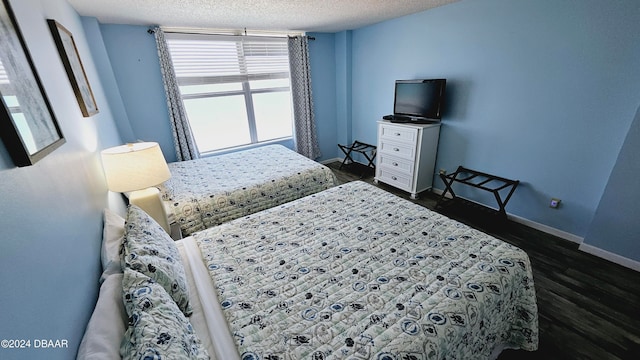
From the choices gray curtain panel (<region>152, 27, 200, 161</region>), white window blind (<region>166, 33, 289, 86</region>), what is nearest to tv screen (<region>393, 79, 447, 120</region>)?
white window blind (<region>166, 33, 289, 86</region>)

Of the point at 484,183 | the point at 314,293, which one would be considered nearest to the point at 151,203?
the point at 314,293

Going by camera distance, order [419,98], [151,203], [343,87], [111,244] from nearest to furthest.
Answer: [111,244] < [151,203] < [419,98] < [343,87]

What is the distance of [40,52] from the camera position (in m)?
1.21

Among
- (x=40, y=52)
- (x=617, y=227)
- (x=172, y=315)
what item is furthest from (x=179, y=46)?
(x=617, y=227)

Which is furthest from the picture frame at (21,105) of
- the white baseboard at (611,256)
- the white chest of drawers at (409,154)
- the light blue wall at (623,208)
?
the white baseboard at (611,256)

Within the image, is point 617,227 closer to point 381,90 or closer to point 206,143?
point 381,90

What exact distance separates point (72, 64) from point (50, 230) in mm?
1467

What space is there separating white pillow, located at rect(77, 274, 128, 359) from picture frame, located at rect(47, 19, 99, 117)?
1333 millimetres

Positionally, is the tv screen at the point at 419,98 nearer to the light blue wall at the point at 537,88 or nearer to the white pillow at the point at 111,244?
A: the light blue wall at the point at 537,88

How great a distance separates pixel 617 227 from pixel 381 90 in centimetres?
291

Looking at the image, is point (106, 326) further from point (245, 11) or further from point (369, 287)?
point (245, 11)

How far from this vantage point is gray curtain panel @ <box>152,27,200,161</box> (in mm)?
3014

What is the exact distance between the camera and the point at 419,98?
315cm

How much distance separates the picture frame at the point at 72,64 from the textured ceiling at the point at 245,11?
0.66 meters
